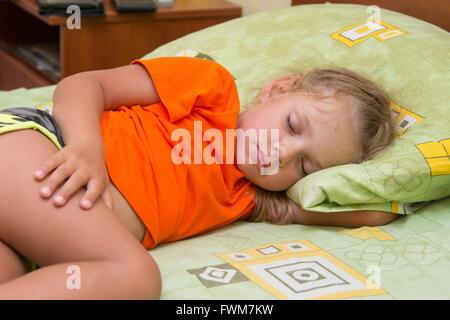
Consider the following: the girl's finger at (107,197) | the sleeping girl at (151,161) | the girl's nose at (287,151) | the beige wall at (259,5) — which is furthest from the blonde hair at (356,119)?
the beige wall at (259,5)

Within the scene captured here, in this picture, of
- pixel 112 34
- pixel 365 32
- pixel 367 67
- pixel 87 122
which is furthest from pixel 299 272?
pixel 112 34

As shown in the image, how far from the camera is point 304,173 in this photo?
105cm

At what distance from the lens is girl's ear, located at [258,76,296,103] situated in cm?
113

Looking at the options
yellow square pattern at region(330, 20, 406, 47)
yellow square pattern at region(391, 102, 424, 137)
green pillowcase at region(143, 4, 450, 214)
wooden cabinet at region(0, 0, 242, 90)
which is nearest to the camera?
green pillowcase at region(143, 4, 450, 214)

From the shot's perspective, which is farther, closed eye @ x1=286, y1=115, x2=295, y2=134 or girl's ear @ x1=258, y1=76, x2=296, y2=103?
A: girl's ear @ x1=258, y1=76, x2=296, y2=103

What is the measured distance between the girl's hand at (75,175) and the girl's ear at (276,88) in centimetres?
39

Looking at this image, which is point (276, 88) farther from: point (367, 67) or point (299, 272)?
point (299, 272)

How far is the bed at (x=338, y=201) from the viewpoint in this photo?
0.80 metres

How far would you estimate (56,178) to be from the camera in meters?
0.79

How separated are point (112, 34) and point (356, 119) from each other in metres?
1.12

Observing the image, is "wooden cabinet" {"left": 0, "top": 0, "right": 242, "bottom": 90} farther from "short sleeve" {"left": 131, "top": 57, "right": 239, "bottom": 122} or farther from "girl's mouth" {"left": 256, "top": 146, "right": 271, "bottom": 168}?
"girl's mouth" {"left": 256, "top": 146, "right": 271, "bottom": 168}

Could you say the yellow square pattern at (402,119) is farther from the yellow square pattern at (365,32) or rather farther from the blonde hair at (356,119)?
the yellow square pattern at (365,32)

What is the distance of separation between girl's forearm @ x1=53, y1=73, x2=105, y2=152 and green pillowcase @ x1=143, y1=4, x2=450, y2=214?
0.34m

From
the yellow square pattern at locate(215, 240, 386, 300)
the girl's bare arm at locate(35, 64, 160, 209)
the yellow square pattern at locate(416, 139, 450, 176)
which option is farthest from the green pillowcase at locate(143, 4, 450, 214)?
the girl's bare arm at locate(35, 64, 160, 209)
